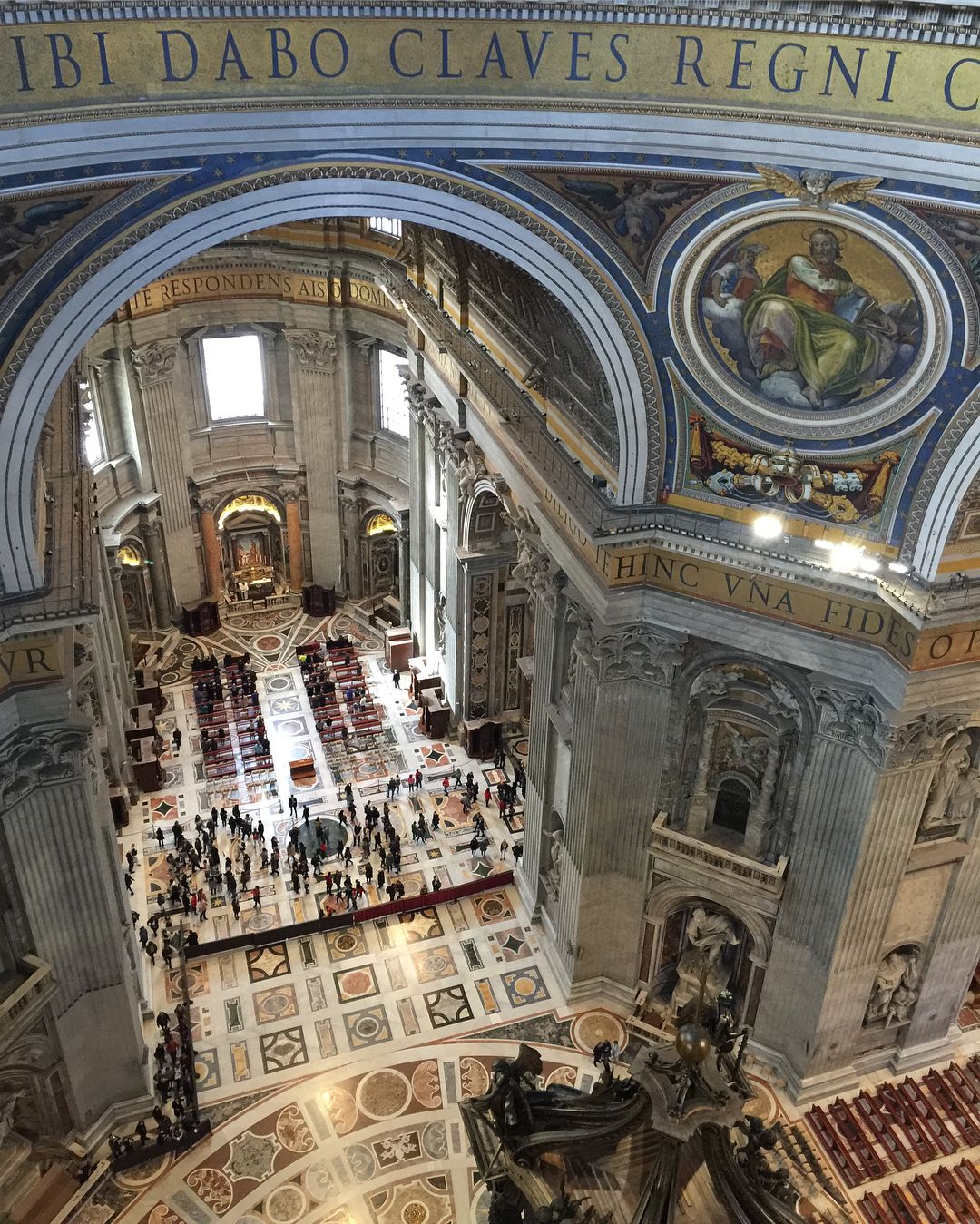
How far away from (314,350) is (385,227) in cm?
490

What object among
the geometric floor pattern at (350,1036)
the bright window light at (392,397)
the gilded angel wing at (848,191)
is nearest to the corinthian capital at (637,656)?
the gilded angel wing at (848,191)

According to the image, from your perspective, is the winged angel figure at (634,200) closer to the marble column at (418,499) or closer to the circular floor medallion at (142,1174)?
the marble column at (418,499)

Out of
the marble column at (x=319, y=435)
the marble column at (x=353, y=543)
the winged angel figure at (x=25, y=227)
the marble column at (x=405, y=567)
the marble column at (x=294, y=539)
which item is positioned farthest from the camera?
the marble column at (x=294, y=539)

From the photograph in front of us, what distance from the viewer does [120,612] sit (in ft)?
108

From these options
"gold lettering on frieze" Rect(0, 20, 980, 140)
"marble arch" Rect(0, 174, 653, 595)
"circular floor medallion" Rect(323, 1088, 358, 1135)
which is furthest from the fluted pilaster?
"gold lettering on frieze" Rect(0, 20, 980, 140)

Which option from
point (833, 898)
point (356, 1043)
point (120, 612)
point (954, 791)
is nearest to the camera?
point (954, 791)

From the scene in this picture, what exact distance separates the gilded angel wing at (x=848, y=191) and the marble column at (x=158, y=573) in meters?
25.3

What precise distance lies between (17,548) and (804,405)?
12.0 m

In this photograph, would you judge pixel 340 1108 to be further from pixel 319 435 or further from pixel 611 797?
pixel 319 435

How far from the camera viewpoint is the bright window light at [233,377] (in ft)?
119

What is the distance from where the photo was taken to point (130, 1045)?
70.3 ft

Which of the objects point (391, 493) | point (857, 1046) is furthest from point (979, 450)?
point (391, 493)

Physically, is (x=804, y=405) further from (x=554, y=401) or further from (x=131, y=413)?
(x=131, y=413)

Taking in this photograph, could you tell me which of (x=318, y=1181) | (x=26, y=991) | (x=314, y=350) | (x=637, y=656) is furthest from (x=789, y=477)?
(x=314, y=350)
